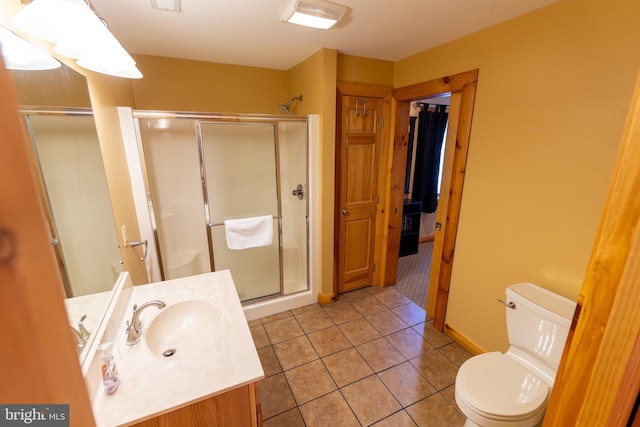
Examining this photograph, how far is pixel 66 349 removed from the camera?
0.29 meters

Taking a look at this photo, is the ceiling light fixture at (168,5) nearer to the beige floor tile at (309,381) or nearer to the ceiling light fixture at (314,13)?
the ceiling light fixture at (314,13)

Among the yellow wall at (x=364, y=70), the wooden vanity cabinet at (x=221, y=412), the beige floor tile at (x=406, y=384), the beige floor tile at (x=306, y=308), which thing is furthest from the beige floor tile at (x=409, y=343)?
the yellow wall at (x=364, y=70)

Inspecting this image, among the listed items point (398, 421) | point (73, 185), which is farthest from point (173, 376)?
point (398, 421)

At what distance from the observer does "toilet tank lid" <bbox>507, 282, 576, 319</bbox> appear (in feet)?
4.81

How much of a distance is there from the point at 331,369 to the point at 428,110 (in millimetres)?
3581

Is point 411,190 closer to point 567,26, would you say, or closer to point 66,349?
point 567,26

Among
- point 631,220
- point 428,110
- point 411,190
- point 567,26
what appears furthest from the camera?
point 411,190

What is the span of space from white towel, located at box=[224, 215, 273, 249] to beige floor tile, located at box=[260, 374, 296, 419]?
1169mm

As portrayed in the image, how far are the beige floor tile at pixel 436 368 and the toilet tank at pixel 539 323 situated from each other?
535 mm

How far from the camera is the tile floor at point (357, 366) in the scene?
5.59 ft

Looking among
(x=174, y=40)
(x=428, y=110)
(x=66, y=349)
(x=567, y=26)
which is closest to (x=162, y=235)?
(x=174, y=40)

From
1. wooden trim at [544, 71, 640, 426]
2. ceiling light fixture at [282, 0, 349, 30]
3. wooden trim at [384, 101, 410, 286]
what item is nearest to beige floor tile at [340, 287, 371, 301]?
wooden trim at [384, 101, 410, 286]

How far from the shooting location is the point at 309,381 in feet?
6.34

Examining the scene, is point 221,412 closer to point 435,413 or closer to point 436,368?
point 435,413
